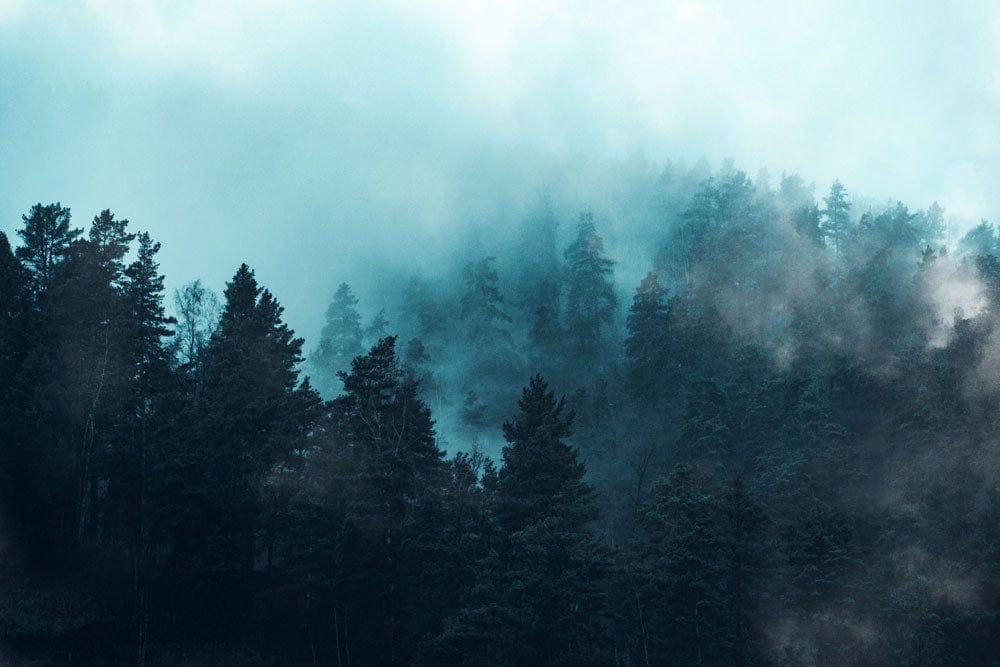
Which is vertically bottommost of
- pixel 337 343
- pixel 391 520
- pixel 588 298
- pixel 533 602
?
pixel 533 602

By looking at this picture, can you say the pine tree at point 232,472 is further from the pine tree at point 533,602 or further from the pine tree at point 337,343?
the pine tree at point 337,343

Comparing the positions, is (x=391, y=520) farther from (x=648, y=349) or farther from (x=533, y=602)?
(x=648, y=349)

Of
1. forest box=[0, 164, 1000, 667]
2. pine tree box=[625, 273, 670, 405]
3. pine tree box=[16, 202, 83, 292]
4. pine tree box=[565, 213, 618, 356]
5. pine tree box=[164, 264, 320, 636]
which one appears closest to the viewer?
forest box=[0, 164, 1000, 667]

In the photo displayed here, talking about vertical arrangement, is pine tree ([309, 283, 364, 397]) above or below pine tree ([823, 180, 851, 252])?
below

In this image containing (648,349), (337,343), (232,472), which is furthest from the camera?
(337,343)

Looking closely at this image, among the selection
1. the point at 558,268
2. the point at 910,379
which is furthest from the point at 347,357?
the point at 910,379

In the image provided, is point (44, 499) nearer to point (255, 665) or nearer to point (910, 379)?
point (255, 665)

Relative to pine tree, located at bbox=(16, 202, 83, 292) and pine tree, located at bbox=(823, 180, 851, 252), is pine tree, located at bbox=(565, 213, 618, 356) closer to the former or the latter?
pine tree, located at bbox=(823, 180, 851, 252)

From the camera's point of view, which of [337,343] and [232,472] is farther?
[337,343]

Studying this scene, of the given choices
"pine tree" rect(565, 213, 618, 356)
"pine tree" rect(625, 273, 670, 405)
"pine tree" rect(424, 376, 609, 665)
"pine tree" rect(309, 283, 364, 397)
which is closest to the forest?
"pine tree" rect(424, 376, 609, 665)

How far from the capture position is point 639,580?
126 ft

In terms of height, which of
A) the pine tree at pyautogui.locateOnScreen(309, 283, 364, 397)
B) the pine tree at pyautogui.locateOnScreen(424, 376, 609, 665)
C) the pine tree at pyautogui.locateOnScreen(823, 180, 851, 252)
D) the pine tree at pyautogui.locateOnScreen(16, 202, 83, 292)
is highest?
the pine tree at pyautogui.locateOnScreen(823, 180, 851, 252)

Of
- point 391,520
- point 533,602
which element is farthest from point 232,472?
point 533,602

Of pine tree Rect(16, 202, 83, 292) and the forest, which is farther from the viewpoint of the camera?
pine tree Rect(16, 202, 83, 292)
